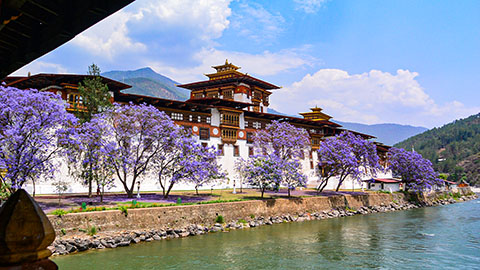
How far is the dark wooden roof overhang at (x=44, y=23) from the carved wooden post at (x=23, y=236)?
4.34 m

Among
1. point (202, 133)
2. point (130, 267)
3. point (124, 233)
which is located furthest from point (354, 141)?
point (130, 267)

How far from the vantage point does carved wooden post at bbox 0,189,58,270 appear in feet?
6.20

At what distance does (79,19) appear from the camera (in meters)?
6.43

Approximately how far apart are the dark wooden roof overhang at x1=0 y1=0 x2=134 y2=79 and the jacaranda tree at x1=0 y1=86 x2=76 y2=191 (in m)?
21.1

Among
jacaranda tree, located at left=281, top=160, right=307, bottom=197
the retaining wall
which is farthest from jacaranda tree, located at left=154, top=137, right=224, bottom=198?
jacaranda tree, located at left=281, top=160, right=307, bottom=197

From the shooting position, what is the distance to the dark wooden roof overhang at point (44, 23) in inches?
240

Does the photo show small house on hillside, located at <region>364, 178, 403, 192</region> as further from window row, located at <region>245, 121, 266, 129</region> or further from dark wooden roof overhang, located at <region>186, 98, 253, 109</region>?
dark wooden roof overhang, located at <region>186, 98, 253, 109</region>

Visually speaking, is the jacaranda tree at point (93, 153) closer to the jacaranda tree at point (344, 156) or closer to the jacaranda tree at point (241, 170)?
the jacaranda tree at point (241, 170)

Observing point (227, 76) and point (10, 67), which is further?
point (227, 76)

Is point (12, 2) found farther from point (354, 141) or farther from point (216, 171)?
point (354, 141)

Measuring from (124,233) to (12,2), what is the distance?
24196mm

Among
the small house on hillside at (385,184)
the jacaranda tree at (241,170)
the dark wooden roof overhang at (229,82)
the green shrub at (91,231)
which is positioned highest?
the dark wooden roof overhang at (229,82)

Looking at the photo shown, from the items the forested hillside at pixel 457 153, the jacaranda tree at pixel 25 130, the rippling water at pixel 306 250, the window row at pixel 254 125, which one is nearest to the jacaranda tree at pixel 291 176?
the rippling water at pixel 306 250

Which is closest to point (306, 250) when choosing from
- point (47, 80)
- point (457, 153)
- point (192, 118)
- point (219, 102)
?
point (192, 118)
